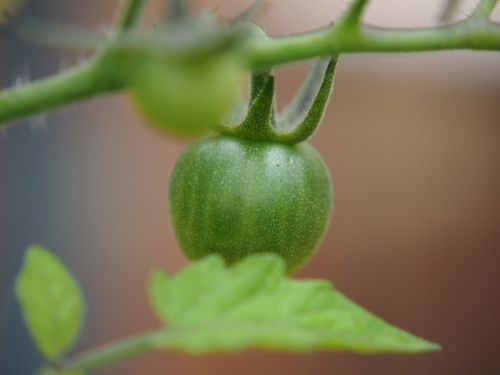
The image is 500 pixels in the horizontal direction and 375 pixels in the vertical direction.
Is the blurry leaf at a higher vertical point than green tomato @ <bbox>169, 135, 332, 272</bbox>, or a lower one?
lower

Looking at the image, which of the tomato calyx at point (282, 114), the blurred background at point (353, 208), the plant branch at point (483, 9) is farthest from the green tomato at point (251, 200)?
the blurred background at point (353, 208)

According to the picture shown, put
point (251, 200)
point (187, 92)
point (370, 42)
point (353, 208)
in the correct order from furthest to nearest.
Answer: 1. point (353, 208)
2. point (251, 200)
3. point (370, 42)
4. point (187, 92)

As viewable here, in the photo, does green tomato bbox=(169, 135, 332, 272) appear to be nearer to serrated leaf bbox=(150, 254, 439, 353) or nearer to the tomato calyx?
the tomato calyx

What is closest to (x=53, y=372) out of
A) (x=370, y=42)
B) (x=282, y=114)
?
(x=370, y=42)

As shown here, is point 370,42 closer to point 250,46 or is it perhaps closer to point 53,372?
point 250,46

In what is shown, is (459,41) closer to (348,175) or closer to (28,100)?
(28,100)

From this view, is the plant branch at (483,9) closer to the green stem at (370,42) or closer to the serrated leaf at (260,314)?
the green stem at (370,42)

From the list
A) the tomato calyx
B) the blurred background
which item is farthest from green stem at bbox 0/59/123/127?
the blurred background
